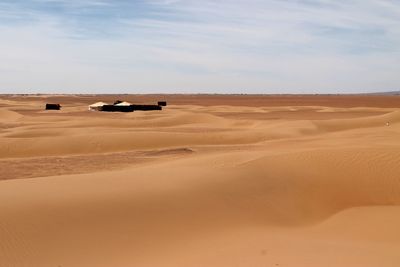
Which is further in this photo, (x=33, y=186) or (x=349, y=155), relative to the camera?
(x=349, y=155)

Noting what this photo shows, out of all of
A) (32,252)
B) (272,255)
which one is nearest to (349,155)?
(272,255)

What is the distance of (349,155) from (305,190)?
2.54 m

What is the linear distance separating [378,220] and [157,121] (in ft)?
75.1

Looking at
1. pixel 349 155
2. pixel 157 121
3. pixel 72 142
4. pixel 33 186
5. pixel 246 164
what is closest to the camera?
pixel 33 186

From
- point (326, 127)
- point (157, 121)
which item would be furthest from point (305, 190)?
point (157, 121)

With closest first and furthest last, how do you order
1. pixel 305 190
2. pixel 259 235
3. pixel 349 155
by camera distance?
pixel 259 235 → pixel 305 190 → pixel 349 155

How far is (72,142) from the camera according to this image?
19266mm

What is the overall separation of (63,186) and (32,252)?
2453 millimetres

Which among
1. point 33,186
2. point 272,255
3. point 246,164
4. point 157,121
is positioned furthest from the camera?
point 157,121

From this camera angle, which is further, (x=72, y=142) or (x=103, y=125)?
(x=103, y=125)

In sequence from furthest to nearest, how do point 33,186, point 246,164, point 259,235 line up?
point 246,164 → point 33,186 → point 259,235

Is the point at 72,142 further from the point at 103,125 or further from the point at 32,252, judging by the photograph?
the point at 32,252

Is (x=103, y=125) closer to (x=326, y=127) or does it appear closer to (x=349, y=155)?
(x=326, y=127)

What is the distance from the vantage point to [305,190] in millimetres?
9984
